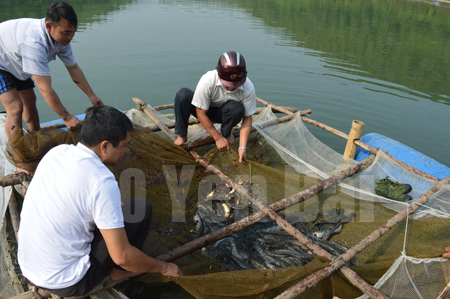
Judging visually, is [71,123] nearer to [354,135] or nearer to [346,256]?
[346,256]

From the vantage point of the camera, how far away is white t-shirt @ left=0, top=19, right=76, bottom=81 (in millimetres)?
2812

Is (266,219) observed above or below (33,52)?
below

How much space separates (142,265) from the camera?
1.72 m

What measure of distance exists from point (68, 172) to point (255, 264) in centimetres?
181

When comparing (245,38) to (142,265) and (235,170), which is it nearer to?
(235,170)

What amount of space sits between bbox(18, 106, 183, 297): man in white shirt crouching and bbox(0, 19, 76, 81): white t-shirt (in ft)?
5.40

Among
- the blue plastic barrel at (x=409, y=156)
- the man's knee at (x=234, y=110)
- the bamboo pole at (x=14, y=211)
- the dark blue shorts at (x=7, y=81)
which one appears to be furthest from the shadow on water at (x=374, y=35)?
the bamboo pole at (x=14, y=211)

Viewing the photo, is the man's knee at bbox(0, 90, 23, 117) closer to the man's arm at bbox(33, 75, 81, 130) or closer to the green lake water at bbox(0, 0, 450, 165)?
the man's arm at bbox(33, 75, 81, 130)

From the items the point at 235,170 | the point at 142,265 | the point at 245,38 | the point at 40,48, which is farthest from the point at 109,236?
the point at 245,38

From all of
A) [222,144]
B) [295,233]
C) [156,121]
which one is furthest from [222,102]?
[295,233]

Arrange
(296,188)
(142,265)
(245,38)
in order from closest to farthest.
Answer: (142,265), (296,188), (245,38)

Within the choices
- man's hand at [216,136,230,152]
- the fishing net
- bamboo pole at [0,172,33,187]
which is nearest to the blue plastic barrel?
the fishing net

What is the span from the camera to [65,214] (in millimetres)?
1531

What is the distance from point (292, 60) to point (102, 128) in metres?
9.14
